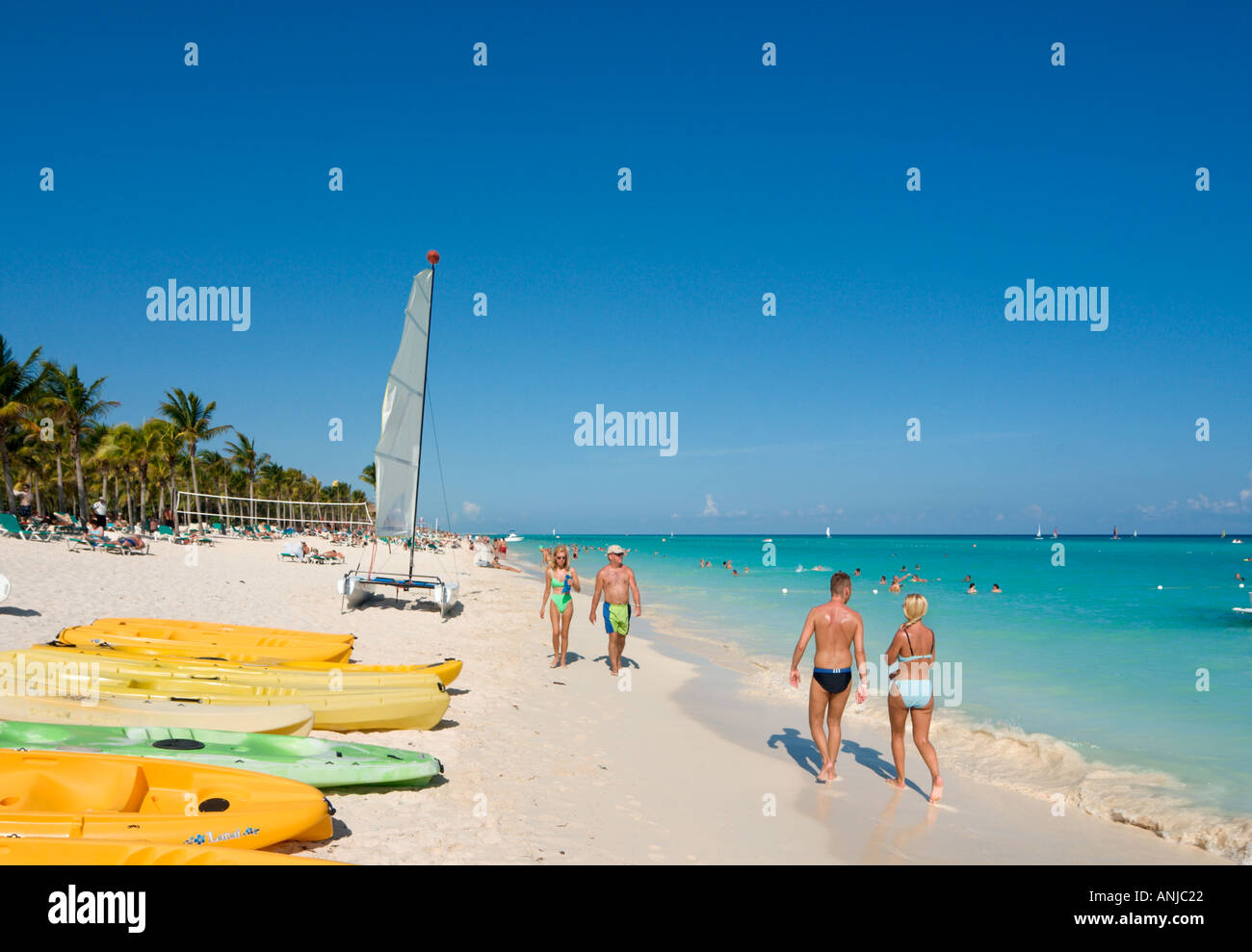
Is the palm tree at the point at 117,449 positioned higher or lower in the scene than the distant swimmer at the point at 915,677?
higher

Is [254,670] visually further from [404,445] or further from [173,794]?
[404,445]

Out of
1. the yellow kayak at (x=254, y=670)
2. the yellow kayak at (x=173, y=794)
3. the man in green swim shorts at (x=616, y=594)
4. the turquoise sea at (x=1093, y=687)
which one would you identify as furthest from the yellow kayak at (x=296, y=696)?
the turquoise sea at (x=1093, y=687)

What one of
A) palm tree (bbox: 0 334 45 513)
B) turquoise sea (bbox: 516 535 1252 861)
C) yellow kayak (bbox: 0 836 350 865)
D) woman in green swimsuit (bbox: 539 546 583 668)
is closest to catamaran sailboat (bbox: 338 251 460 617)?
woman in green swimsuit (bbox: 539 546 583 668)

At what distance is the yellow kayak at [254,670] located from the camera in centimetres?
724

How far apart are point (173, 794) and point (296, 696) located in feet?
8.80

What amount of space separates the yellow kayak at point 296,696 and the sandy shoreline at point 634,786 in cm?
23

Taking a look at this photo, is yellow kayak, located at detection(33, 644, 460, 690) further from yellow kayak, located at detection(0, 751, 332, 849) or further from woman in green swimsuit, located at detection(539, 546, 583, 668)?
woman in green swimsuit, located at detection(539, 546, 583, 668)

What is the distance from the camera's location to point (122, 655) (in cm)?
755

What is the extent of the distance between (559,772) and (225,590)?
13.4 meters

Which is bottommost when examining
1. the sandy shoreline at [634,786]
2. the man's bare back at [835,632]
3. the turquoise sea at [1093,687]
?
the turquoise sea at [1093,687]

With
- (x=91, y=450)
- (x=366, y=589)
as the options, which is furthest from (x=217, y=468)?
(x=366, y=589)

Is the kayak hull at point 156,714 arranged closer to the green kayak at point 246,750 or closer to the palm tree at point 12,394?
the green kayak at point 246,750

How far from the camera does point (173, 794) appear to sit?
445 cm

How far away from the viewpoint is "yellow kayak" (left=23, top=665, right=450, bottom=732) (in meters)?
6.69
